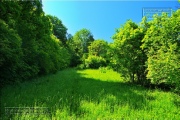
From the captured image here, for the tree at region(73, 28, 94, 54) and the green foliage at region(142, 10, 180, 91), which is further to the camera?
the tree at region(73, 28, 94, 54)

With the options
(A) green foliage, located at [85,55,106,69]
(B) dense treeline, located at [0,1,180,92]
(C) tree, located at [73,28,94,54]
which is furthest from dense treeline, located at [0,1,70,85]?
(C) tree, located at [73,28,94,54]

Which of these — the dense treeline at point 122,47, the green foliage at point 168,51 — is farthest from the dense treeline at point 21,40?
the green foliage at point 168,51

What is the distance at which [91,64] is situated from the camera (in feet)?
163

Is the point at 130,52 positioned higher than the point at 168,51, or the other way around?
the point at 130,52

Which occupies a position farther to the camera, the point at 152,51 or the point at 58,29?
the point at 58,29

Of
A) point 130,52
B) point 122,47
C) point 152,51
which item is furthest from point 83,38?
point 152,51

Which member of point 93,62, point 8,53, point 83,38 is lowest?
point 8,53

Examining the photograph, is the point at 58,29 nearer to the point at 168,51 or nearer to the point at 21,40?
the point at 21,40

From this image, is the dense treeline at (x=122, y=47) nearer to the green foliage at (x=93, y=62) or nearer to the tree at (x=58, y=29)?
the green foliage at (x=93, y=62)

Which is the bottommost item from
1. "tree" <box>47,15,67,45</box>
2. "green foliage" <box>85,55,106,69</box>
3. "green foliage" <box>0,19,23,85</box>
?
"green foliage" <box>0,19,23,85</box>

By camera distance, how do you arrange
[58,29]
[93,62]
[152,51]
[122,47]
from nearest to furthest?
[152,51]
[122,47]
[93,62]
[58,29]

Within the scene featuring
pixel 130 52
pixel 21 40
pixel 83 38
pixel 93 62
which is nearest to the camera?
pixel 21 40

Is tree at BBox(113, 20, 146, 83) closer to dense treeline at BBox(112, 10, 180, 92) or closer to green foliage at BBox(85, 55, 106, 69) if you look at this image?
dense treeline at BBox(112, 10, 180, 92)

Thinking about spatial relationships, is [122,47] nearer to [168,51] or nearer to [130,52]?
[130,52]
